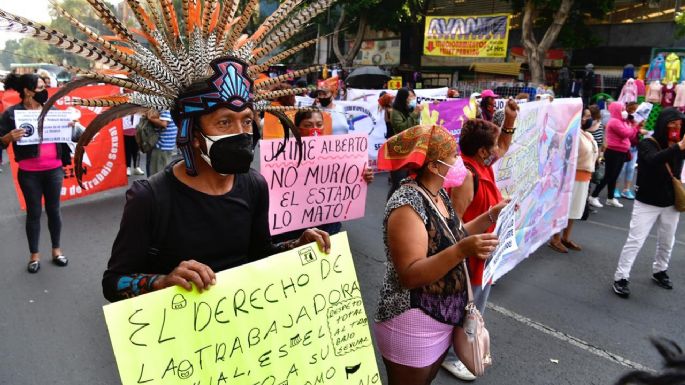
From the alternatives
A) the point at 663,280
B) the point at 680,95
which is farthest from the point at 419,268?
the point at 680,95

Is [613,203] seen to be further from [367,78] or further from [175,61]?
[367,78]

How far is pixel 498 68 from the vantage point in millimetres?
23281

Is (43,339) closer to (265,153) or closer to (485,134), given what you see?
(265,153)

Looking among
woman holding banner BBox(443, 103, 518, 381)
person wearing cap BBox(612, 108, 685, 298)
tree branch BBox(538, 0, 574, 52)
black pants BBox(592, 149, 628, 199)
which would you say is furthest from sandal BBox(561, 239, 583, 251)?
tree branch BBox(538, 0, 574, 52)

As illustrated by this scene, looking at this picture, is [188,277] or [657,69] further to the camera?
[657,69]

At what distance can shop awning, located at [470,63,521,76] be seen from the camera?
74.4ft

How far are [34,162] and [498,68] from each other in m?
22.2

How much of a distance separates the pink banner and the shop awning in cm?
2094

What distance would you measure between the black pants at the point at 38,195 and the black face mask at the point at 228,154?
12.8ft

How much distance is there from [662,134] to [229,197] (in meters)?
4.52

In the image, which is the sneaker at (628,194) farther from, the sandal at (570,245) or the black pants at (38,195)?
the black pants at (38,195)

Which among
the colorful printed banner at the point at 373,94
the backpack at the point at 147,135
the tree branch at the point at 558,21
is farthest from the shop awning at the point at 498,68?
the backpack at the point at 147,135

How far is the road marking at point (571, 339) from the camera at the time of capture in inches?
145

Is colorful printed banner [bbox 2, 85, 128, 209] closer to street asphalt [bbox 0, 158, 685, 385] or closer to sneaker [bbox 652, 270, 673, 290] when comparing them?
street asphalt [bbox 0, 158, 685, 385]
